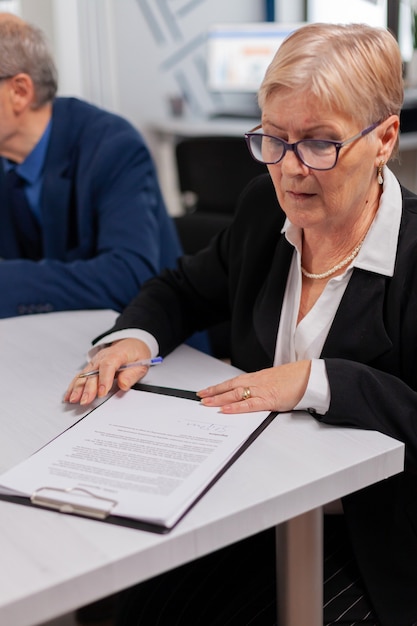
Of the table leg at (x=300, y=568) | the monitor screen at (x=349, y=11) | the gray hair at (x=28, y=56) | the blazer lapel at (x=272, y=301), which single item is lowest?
the table leg at (x=300, y=568)

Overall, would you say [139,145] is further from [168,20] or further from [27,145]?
[168,20]

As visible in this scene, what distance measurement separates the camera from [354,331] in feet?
4.25

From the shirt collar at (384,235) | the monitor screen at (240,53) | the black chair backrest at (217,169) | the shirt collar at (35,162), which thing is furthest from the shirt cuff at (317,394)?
the monitor screen at (240,53)

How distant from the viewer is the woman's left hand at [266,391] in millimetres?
1176

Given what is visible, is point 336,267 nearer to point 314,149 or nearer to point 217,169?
point 314,149

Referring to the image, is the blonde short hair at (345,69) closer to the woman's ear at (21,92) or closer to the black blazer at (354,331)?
the black blazer at (354,331)

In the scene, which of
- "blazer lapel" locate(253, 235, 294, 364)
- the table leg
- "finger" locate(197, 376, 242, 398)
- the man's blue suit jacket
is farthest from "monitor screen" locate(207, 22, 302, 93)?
the table leg

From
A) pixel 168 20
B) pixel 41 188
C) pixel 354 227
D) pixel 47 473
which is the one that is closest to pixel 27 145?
pixel 41 188

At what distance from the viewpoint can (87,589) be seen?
837 millimetres

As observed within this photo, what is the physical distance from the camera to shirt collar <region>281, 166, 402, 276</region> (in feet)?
4.24

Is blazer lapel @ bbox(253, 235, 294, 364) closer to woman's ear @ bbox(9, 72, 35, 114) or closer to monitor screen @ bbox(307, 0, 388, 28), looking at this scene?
woman's ear @ bbox(9, 72, 35, 114)

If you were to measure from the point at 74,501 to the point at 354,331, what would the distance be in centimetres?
55

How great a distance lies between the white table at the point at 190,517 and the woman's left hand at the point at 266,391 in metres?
0.03

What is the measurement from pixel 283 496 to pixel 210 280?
746 mm
